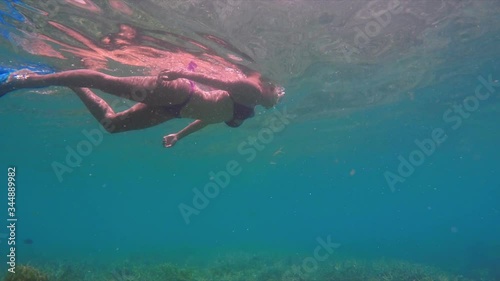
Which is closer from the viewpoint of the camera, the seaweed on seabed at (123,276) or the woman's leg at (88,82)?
the woman's leg at (88,82)

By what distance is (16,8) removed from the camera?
11.3 m

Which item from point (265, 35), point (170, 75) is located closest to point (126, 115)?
point (170, 75)

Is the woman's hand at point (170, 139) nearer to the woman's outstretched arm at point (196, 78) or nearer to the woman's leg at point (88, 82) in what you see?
the woman's leg at point (88, 82)

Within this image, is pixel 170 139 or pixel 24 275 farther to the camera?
pixel 170 139

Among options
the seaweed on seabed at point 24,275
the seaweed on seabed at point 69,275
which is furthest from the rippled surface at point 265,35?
the seaweed on seabed at point 69,275

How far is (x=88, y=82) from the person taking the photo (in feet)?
21.0

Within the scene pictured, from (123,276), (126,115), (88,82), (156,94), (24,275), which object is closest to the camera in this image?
(88,82)

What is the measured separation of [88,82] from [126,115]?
0.93m

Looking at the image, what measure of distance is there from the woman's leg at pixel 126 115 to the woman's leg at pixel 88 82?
39 cm

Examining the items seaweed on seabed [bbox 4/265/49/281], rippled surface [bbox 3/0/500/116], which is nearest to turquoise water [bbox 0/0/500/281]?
rippled surface [bbox 3/0/500/116]

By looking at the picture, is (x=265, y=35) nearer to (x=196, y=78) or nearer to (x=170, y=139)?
(x=170, y=139)

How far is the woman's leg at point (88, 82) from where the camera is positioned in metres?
6.37

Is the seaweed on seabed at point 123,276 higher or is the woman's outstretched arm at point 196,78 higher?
the woman's outstretched arm at point 196,78

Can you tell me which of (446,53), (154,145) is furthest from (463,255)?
(154,145)
